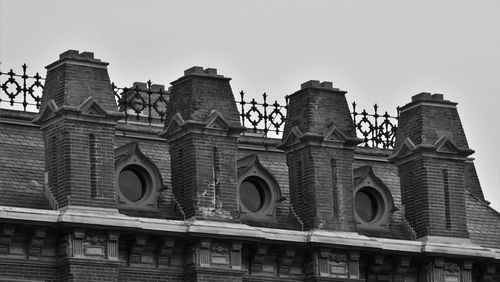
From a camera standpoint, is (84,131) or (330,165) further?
(330,165)

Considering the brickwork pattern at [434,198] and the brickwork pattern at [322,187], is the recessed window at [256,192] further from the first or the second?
the brickwork pattern at [434,198]

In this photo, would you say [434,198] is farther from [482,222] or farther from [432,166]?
[482,222]

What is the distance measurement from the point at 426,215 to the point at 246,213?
4757mm

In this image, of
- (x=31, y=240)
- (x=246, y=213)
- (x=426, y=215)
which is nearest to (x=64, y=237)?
(x=31, y=240)

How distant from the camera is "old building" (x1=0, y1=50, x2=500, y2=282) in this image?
143 ft

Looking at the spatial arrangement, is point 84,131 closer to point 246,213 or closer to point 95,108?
point 95,108

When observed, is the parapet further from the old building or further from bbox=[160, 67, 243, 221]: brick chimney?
bbox=[160, 67, 243, 221]: brick chimney

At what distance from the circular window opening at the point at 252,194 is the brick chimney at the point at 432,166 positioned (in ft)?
13.1

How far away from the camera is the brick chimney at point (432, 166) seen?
48.9 meters

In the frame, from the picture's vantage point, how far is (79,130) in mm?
43938

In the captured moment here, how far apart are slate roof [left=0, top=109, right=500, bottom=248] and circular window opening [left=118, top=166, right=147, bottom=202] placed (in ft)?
1.50

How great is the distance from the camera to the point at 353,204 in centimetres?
4766

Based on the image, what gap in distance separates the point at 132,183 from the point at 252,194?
10.6 ft

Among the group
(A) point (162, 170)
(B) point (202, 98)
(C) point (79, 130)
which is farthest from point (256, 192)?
(C) point (79, 130)
